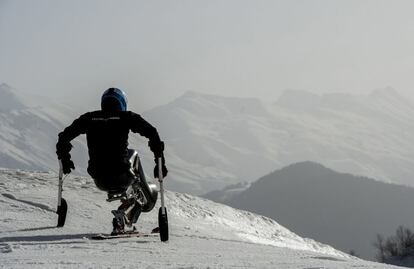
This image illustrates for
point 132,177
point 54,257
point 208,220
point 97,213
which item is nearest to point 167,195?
point 208,220

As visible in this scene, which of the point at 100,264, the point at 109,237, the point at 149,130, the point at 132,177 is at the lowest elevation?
the point at 100,264

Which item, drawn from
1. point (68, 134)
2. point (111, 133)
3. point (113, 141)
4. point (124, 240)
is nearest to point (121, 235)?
point (124, 240)

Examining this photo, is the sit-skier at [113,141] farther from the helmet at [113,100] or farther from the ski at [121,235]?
the ski at [121,235]

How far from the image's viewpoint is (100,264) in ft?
19.2

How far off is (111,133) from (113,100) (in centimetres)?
50

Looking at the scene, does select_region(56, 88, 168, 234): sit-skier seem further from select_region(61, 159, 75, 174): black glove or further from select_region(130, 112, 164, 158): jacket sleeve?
select_region(61, 159, 75, 174): black glove

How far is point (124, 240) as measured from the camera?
8016 mm

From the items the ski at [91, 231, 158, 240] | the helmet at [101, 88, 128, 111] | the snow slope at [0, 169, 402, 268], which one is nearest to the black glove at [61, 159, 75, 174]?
the snow slope at [0, 169, 402, 268]

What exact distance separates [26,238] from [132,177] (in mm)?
1703

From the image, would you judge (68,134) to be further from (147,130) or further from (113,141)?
(147,130)

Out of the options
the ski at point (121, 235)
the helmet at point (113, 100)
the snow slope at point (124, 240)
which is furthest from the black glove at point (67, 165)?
the ski at point (121, 235)

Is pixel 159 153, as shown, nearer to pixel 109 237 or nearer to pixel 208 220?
pixel 109 237

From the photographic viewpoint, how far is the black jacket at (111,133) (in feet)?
27.3

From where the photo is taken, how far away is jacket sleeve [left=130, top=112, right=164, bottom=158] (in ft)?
27.1
